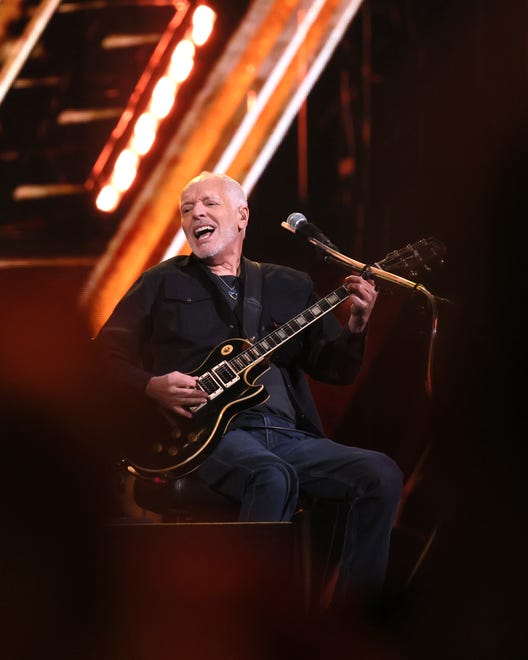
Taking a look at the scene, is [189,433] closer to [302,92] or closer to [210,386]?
[210,386]

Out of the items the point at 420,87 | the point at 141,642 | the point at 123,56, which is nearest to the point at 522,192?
the point at 420,87

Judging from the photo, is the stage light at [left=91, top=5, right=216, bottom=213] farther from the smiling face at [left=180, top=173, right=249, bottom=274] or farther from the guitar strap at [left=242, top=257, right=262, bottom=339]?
the guitar strap at [left=242, top=257, right=262, bottom=339]

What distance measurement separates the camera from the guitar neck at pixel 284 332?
7.94 ft

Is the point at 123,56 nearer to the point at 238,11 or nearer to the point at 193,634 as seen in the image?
the point at 238,11

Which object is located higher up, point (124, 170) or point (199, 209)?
point (124, 170)

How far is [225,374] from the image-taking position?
7.90ft

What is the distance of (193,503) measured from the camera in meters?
2.36

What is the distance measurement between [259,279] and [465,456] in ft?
2.43

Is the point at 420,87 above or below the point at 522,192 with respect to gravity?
above

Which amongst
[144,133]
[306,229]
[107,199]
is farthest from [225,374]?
[144,133]

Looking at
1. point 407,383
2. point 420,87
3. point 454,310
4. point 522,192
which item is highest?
point 420,87

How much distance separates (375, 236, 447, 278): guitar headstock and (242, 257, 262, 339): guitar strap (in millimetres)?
352

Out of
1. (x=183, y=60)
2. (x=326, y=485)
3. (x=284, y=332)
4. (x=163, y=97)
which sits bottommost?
(x=326, y=485)

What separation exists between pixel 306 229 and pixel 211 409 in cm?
53
